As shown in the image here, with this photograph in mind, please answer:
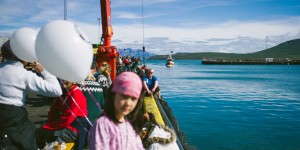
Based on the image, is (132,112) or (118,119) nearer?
(118,119)

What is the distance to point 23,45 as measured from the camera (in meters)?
3.22

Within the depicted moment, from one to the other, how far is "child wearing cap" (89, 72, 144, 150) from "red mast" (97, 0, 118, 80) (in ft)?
30.2

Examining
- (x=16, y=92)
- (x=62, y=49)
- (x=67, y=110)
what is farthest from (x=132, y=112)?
(x=67, y=110)

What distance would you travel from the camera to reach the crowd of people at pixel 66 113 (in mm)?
2459

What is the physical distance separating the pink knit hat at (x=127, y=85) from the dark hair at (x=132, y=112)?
0.37 feet

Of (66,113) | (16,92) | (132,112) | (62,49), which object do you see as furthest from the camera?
(66,113)

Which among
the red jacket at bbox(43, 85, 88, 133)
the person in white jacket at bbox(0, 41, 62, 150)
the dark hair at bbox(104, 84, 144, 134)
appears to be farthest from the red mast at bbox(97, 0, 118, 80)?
the dark hair at bbox(104, 84, 144, 134)

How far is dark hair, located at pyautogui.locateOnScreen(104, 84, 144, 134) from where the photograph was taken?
2.52 meters

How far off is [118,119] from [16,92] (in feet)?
4.67

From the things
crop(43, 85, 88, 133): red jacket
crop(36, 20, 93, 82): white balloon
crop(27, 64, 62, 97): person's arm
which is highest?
crop(36, 20, 93, 82): white balloon

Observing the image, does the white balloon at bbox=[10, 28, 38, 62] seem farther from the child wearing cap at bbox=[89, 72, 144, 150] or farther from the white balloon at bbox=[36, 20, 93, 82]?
the child wearing cap at bbox=[89, 72, 144, 150]

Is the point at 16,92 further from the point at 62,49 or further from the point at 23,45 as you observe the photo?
the point at 62,49

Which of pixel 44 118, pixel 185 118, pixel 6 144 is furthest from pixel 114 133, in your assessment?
pixel 185 118

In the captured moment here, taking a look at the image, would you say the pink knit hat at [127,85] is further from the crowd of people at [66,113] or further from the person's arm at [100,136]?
the person's arm at [100,136]
